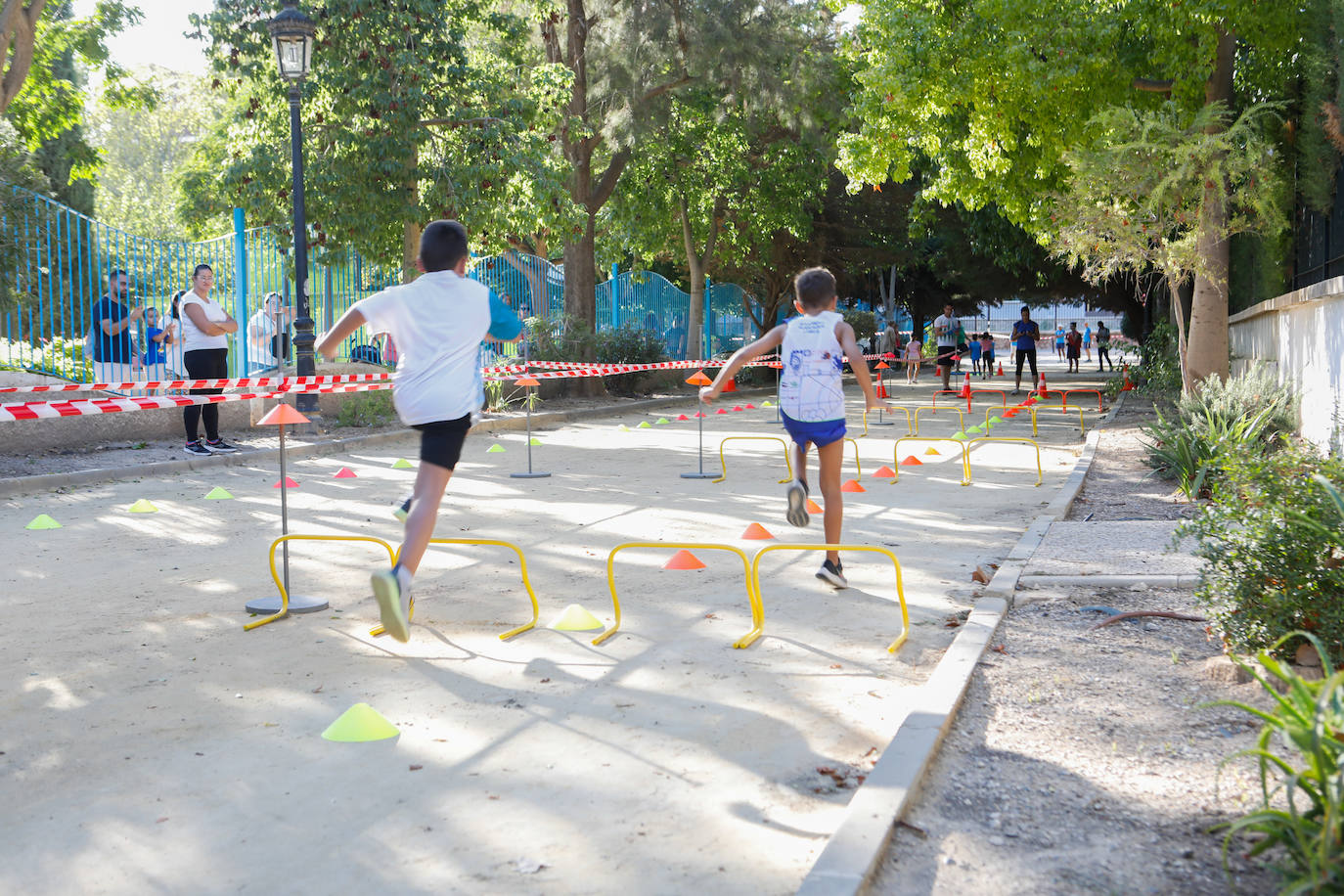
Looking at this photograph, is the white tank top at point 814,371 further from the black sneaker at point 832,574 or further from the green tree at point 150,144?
the green tree at point 150,144

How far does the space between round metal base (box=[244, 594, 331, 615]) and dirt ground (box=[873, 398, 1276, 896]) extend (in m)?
3.45

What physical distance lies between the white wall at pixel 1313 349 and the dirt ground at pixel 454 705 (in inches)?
126

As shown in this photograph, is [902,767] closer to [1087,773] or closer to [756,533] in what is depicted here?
[1087,773]

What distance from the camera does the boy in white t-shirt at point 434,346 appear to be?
4.95m

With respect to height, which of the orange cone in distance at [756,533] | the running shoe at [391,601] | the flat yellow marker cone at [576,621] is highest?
the running shoe at [391,601]

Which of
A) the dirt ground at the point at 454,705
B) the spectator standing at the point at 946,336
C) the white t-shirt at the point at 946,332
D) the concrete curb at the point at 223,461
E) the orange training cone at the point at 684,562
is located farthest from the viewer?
the white t-shirt at the point at 946,332

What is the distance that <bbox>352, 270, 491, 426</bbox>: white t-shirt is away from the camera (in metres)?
4.99


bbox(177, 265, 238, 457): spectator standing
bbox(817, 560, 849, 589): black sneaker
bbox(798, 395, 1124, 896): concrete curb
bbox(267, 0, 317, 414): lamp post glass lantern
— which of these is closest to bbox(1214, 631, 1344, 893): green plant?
bbox(798, 395, 1124, 896): concrete curb

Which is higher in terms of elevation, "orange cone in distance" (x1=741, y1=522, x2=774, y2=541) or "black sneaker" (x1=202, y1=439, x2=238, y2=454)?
"black sneaker" (x1=202, y1=439, x2=238, y2=454)

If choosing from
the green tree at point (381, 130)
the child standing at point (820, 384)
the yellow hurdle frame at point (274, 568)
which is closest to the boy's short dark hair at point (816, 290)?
the child standing at point (820, 384)

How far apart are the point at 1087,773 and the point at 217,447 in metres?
11.7

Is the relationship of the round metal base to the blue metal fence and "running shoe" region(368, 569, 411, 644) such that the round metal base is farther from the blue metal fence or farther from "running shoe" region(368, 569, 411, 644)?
the blue metal fence

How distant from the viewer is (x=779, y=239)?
32.4m

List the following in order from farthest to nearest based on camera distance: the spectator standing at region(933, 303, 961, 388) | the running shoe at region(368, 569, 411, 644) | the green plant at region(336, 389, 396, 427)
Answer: the spectator standing at region(933, 303, 961, 388) < the green plant at region(336, 389, 396, 427) < the running shoe at region(368, 569, 411, 644)
